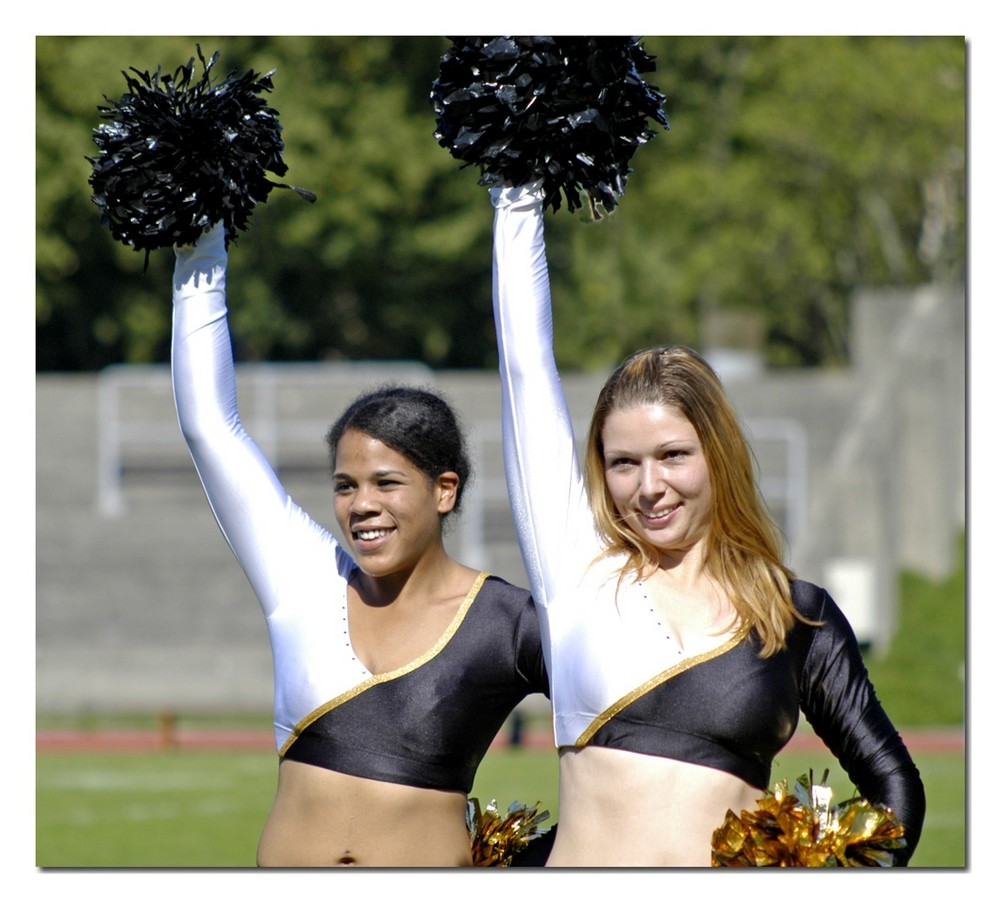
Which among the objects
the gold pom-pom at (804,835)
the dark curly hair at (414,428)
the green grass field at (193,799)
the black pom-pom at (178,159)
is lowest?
the green grass field at (193,799)

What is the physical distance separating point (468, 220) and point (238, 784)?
11588 millimetres

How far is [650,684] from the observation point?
2.93 m

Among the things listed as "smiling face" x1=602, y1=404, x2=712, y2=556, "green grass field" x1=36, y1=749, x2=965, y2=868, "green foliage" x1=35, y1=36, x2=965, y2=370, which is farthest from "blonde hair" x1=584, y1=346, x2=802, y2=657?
"green foliage" x1=35, y1=36, x2=965, y2=370

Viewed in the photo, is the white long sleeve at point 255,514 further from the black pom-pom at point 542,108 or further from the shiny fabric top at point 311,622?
the black pom-pom at point 542,108

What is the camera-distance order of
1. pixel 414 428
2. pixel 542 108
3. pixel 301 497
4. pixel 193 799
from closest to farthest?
pixel 542 108 < pixel 414 428 < pixel 193 799 < pixel 301 497

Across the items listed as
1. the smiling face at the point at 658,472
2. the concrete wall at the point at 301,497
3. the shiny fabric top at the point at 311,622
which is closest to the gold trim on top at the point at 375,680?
the shiny fabric top at the point at 311,622

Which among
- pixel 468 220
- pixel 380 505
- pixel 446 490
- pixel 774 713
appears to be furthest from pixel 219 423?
pixel 468 220

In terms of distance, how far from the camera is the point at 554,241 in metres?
23.4

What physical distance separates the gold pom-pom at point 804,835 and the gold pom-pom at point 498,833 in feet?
1.78

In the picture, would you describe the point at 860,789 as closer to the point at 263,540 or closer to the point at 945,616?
the point at 263,540

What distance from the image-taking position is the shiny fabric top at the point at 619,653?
9.59 ft

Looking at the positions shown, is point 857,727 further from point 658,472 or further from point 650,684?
point 658,472
